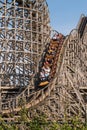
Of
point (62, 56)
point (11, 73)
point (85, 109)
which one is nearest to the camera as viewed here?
point (85, 109)

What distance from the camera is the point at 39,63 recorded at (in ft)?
107

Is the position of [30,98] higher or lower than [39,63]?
lower

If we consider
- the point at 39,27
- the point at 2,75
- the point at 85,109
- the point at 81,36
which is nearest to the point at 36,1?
the point at 39,27

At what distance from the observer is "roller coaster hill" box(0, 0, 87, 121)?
1087 inches

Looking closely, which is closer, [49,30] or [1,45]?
[1,45]

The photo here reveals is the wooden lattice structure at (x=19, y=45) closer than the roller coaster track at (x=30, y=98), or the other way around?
the roller coaster track at (x=30, y=98)

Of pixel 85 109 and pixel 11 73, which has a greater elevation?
pixel 11 73

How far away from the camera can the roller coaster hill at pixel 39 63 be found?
90.6ft

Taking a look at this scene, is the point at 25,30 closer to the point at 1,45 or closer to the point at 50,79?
the point at 1,45

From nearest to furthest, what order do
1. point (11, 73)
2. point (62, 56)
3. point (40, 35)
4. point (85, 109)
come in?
point (85, 109) < point (62, 56) < point (11, 73) < point (40, 35)

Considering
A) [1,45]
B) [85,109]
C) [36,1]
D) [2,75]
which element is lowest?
[85,109]

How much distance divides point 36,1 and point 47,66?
552 centimetres

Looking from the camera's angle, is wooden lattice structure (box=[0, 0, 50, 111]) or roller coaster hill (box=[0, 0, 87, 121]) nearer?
roller coaster hill (box=[0, 0, 87, 121])

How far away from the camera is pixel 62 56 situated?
29609 millimetres
